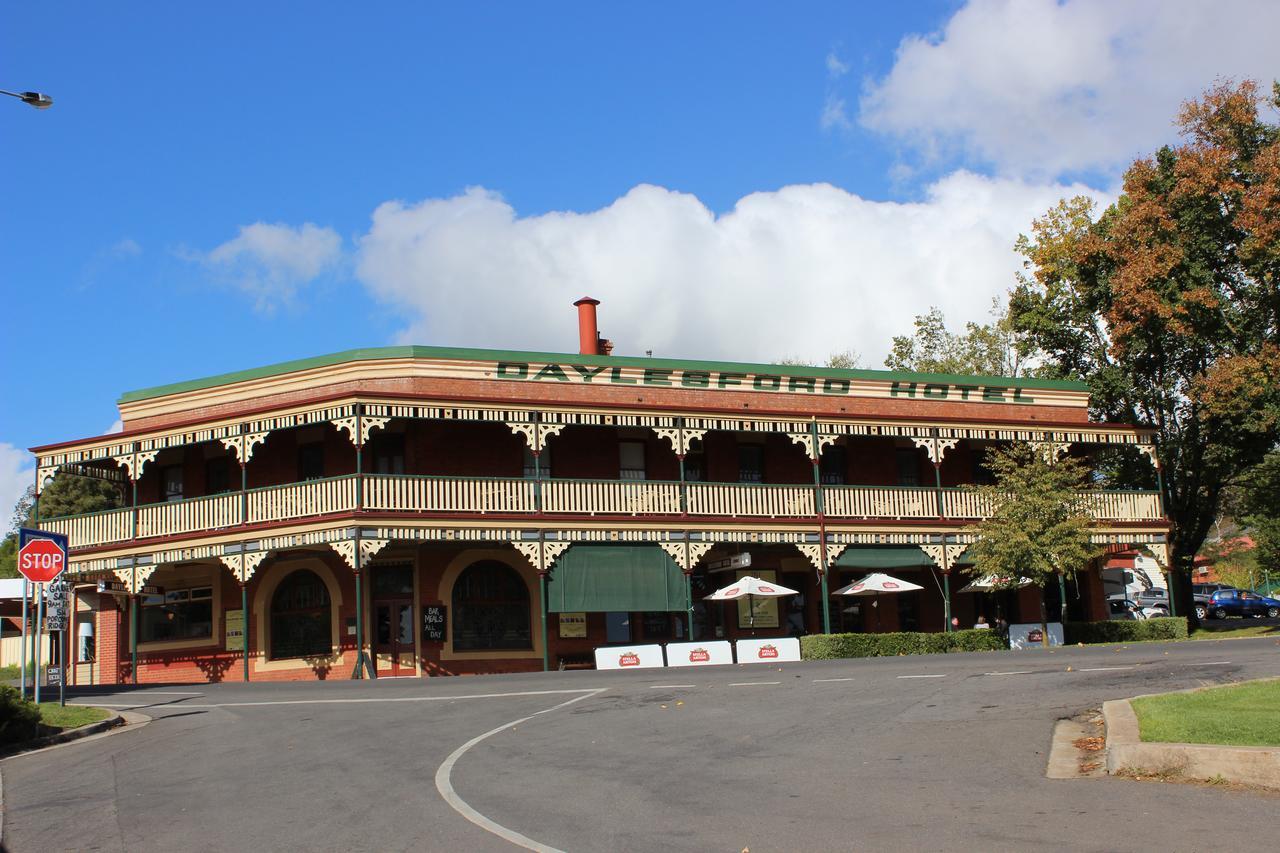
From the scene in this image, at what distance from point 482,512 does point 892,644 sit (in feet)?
33.4

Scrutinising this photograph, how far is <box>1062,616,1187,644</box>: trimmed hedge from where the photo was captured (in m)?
32.6

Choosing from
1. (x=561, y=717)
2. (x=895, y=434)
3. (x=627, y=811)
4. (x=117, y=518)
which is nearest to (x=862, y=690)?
(x=561, y=717)

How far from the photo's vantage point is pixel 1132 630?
32.8 m

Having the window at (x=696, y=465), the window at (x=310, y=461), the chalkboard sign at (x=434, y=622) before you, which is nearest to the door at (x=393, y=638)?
the chalkboard sign at (x=434, y=622)

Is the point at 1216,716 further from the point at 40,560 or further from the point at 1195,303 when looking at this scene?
the point at 1195,303

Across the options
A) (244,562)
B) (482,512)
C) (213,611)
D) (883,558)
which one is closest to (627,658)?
(482,512)

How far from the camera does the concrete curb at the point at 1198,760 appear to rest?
9000mm

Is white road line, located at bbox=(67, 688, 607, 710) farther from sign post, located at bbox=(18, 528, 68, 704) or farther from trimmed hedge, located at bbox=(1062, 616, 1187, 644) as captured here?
trimmed hedge, located at bbox=(1062, 616, 1187, 644)

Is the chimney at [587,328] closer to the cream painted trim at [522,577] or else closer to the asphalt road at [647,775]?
the cream painted trim at [522,577]

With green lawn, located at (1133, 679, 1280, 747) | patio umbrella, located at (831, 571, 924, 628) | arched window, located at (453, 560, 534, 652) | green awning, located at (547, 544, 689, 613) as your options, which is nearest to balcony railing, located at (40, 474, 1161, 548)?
green awning, located at (547, 544, 689, 613)

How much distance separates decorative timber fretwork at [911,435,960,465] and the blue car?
83.1 feet

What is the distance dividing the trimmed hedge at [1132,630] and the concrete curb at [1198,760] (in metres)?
23.8

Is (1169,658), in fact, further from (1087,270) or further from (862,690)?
(1087,270)

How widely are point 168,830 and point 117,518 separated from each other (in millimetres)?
23527
